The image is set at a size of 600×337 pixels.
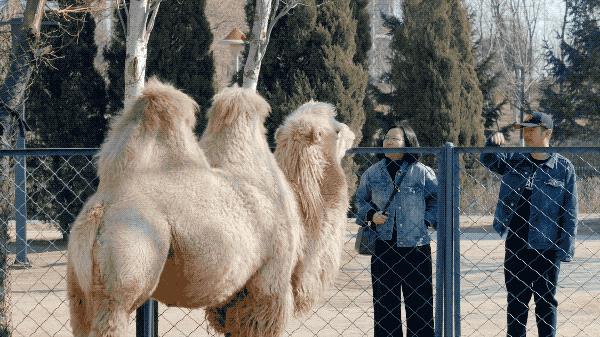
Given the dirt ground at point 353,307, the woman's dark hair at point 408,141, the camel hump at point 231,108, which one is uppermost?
the camel hump at point 231,108

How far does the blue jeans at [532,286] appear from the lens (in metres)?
5.57

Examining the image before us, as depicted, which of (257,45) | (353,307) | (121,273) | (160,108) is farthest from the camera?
(257,45)

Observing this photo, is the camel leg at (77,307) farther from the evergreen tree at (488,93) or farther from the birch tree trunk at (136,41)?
the evergreen tree at (488,93)

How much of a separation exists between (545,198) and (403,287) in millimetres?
1045

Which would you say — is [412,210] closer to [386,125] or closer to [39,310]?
[39,310]

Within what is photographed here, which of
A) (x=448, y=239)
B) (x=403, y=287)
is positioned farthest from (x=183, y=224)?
(x=403, y=287)

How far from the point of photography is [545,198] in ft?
18.4

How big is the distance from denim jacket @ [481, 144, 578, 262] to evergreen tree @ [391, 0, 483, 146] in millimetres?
15279

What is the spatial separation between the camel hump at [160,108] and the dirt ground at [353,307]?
6.73 ft

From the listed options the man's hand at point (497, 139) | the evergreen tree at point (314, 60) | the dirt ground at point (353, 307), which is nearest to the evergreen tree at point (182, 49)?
the evergreen tree at point (314, 60)

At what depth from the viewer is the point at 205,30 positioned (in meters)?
16.9

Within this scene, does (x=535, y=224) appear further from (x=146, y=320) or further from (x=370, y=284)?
(x=370, y=284)

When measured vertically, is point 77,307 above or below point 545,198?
below

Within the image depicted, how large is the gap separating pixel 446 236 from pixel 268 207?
142 cm
